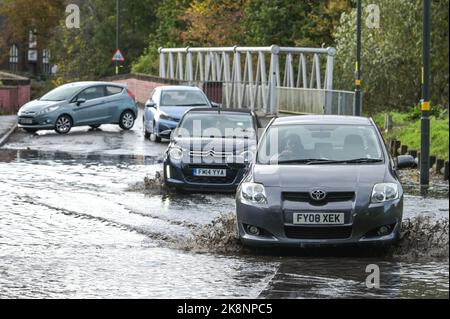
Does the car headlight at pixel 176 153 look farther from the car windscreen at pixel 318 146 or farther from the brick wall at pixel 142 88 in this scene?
the brick wall at pixel 142 88

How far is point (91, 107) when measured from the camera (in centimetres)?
3431

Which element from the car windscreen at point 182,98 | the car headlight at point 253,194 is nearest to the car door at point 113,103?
the car windscreen at point 182,98

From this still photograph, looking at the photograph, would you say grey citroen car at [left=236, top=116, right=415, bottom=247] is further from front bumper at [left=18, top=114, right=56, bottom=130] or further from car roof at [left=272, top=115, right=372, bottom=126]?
front bumper at [left=18, top=114, right=56, bottom=130]

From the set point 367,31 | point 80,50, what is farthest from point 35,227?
point 80,50

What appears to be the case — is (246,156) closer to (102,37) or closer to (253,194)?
(253,194)

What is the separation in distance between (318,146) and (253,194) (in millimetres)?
1349

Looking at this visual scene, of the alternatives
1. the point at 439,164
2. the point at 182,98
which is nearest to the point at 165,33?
the point at 182,98

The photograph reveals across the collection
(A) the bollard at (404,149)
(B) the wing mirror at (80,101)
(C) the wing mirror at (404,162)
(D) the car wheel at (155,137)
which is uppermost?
(C) the wing mirror at (404,162)

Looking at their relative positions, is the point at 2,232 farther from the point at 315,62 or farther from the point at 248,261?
the point at 315,62

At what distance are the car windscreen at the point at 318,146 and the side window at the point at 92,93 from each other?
840 inches

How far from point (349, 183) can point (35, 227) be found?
440 cm

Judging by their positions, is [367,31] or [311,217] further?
[367,31]

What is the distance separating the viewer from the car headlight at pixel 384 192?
11.8 m
